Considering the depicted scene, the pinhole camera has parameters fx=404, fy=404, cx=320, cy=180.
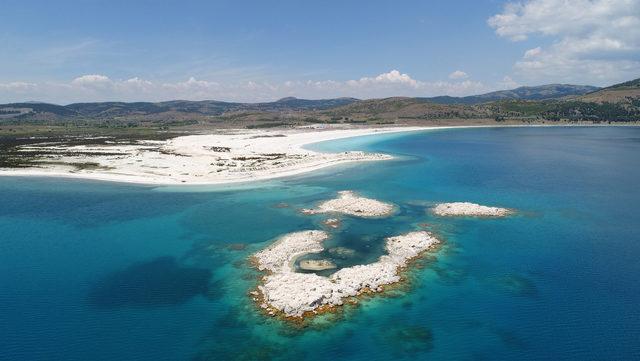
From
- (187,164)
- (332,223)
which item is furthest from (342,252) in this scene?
(187,164)

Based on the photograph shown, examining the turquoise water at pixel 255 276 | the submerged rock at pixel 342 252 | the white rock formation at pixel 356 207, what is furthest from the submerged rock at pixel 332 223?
the submerged rock at pixel 342 252

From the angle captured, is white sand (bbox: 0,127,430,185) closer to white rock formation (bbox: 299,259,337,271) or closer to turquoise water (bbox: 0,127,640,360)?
turquoise water (bbox: 0,127,640,360)

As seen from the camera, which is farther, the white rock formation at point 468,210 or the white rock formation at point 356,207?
the white rock formation at point 356,207

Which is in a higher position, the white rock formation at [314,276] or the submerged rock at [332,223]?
the submerged rock at [332,223]

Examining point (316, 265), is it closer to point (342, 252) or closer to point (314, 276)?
point (314, 276)

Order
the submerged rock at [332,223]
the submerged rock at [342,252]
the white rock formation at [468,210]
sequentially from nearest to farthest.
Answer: the submerged rock at [342,252], the submerged rock at [332,223], the white rock formation at [468,210]

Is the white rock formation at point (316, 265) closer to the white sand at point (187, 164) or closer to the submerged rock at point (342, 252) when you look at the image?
the submerged rock at point (342, 252)

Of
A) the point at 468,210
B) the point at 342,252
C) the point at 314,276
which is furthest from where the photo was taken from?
the point at 468,210
